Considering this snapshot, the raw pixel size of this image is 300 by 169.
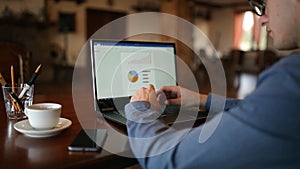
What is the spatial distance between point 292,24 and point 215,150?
364mm

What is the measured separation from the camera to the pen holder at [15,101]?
95 cm

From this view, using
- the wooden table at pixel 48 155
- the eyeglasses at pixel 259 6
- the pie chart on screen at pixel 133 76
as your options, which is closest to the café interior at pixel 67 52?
the wooden table at pixel 48 155

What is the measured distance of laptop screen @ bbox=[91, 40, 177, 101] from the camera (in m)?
1.08

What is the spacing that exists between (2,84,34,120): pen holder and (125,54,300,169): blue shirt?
58cm

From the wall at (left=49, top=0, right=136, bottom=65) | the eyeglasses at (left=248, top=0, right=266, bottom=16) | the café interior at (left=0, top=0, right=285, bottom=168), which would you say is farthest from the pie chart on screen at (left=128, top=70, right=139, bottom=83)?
the wall at (left=49, top=0, right=136, bottom=65)

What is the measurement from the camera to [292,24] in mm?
671

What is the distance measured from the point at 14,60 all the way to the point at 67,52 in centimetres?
469

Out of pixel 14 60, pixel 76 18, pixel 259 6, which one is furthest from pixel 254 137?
pixel 76 18

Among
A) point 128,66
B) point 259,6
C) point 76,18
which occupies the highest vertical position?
point 76,18

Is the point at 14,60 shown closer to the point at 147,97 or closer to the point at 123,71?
the point at 123,71

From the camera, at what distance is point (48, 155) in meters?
0.62

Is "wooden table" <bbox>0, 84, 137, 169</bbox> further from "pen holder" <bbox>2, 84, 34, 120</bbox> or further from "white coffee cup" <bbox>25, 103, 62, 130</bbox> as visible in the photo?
"pen holder" <bbox>2, 84, 34, 120</bbox>

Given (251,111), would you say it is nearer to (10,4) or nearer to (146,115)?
(146,115)

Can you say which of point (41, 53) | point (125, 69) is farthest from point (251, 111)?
point (41, 53)
